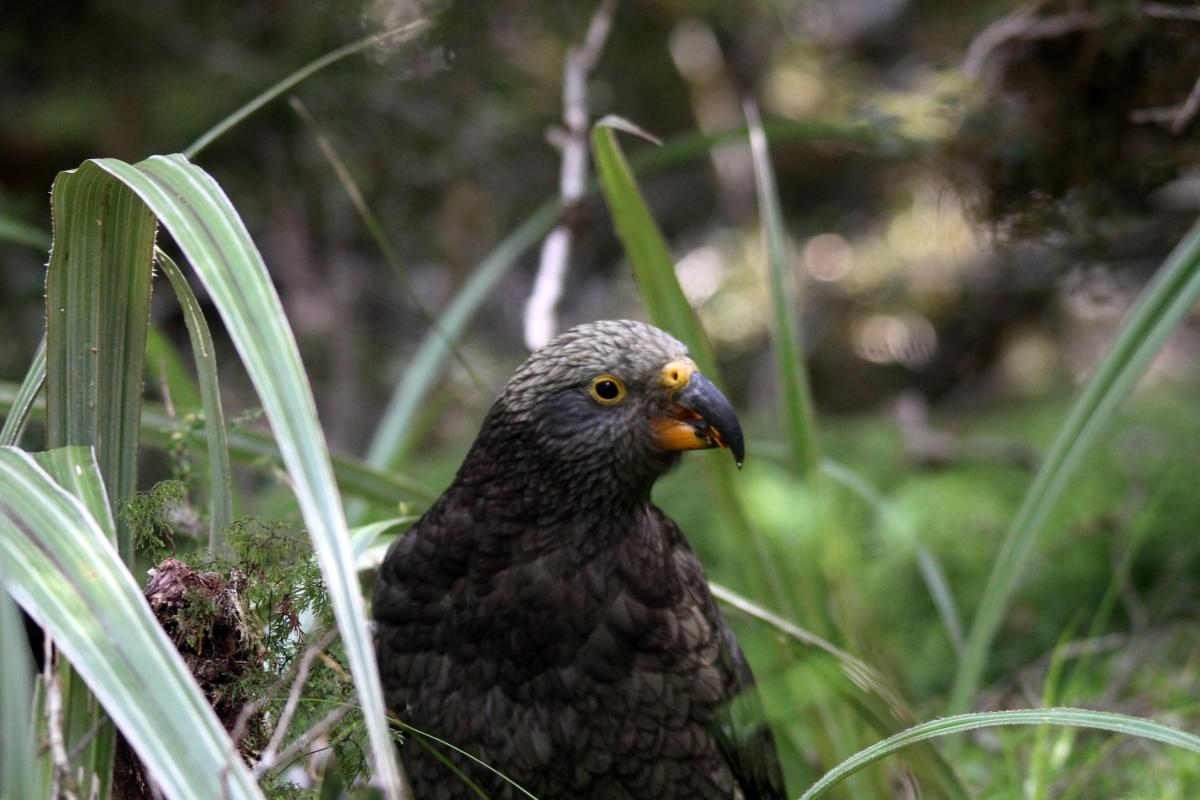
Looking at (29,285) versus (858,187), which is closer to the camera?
(29,285)

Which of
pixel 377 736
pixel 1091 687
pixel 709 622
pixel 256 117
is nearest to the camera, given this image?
pixel 377 736

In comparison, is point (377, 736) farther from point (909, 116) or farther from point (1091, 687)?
point (909, 116)

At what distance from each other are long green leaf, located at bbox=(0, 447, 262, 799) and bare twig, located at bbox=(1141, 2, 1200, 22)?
258cm

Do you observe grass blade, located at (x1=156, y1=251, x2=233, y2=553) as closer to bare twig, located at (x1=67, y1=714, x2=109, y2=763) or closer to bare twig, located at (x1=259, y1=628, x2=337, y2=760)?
bare twig, located at (x1=259, y1=628, x2=337, y2=760)

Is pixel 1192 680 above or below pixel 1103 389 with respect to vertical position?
below

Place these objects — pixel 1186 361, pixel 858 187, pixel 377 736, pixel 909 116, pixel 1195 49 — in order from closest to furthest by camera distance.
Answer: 1. pixel 377 736
2. pixel 1195 49
3. pixel 909 116
4. pixel 858 187
5. pixel 1186 361

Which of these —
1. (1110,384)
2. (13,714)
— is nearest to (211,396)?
(13,714)

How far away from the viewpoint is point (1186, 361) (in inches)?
352

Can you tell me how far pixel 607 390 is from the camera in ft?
6.54

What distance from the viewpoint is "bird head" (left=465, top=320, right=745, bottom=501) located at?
1962mm

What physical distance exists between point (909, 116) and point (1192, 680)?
1.90 meters

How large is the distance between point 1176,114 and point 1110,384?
92cm

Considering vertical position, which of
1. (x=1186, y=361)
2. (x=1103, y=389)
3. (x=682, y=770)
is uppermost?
(x=1103, y=389)

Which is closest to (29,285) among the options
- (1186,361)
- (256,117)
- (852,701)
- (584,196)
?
(256,117)
